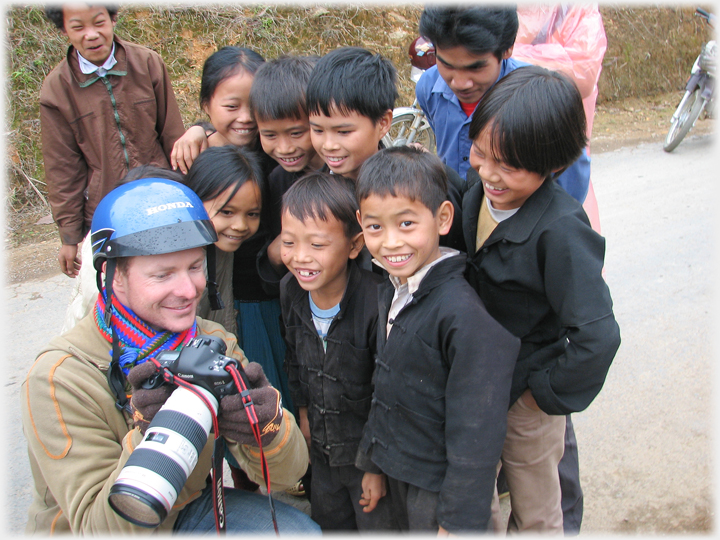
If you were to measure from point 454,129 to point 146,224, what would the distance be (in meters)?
1.58

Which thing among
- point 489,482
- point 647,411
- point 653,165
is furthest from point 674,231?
point 489,482

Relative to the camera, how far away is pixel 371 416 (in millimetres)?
1980

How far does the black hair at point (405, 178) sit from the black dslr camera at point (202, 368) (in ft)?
2.43

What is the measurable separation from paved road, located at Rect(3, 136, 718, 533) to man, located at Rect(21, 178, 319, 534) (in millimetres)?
1380

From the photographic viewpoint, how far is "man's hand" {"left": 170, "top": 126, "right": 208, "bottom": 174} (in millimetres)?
2631

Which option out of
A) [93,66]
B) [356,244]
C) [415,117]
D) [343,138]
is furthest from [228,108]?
[415,117]

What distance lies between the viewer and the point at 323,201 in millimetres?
2047

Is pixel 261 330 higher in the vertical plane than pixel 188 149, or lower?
lower

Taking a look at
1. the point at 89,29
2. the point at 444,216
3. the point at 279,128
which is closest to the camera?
the point at 444,216

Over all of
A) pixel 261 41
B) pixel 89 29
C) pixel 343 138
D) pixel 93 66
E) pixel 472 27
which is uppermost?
pixel 472 27

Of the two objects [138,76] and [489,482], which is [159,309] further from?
[138,76]

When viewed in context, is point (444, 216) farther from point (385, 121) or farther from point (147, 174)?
point (147, 174)

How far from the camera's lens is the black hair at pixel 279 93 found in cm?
243

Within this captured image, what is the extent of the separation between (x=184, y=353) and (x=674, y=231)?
509 cm
